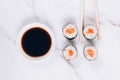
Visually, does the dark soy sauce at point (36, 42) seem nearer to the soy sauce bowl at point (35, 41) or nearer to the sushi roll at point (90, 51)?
the soy sauce bowl at point (35, 41)

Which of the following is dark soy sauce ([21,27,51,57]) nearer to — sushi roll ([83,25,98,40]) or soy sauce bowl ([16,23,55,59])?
soy sauce bowl ([16,23,55,59])

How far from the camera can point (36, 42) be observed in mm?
1360

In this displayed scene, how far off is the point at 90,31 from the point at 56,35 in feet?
0.31

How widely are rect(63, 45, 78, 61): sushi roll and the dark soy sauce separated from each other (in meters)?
0.05

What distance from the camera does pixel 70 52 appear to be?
1339 millimetres

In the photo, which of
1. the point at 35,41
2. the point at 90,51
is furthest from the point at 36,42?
the point at 90,51

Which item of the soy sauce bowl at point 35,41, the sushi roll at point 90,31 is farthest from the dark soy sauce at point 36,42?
the sushi roll at point 90,31

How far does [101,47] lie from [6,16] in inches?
10.9

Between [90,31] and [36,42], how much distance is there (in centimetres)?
15

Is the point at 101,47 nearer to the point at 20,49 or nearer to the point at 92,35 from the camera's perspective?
the point at 92,35

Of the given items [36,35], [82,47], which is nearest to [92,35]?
[82,47]

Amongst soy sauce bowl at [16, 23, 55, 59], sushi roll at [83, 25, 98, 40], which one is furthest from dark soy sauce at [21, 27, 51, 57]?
sushi roll at [83, 25, 98, 40]

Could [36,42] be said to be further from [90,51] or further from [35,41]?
[90,51]

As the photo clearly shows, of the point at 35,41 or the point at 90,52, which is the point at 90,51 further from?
the point at 35,41
